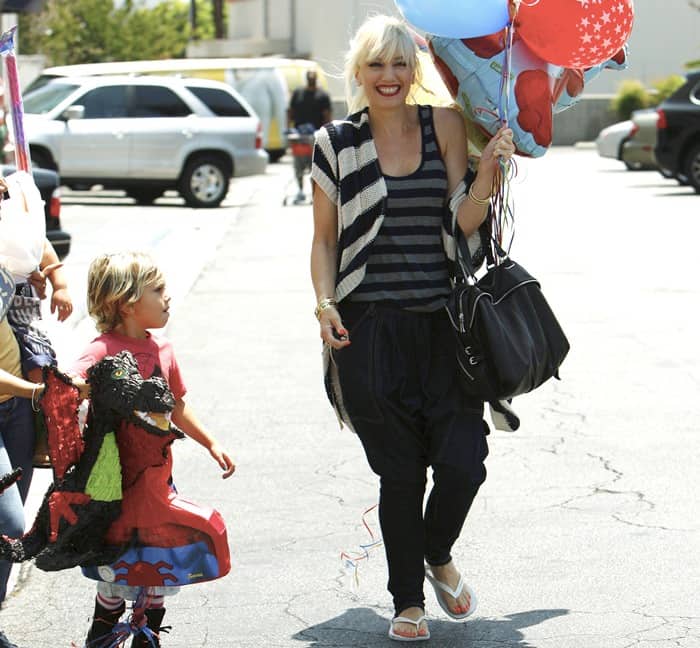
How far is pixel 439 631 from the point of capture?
4902mm

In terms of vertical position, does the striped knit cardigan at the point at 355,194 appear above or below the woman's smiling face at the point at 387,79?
below

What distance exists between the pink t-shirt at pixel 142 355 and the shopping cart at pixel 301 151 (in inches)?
707

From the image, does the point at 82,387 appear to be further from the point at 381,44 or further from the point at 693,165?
the point at 693,165

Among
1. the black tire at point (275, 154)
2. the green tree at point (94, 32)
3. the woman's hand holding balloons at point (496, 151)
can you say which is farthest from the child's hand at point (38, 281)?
the green tree at point (94, 32)

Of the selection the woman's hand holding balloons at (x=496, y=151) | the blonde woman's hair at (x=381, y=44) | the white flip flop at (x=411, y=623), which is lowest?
the white flip flop at (x=411, y=623)

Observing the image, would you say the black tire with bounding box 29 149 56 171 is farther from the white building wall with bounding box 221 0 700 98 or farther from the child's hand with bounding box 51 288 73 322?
the white building wall with bounding box 221 0 700 98

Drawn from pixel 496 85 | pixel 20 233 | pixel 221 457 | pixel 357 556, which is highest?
pixel 496 85

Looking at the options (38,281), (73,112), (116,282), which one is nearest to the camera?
(116,282)

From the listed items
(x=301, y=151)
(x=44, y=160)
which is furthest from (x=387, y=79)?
(x=44, y=160)

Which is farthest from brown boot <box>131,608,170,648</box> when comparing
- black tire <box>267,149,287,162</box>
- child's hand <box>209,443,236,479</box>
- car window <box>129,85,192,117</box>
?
black tire <box>267,149,287,162</box>

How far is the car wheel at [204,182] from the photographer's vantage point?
904 inches

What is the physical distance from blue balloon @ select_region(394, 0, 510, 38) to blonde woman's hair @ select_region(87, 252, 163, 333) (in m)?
1.14

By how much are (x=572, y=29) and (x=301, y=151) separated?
17740mm

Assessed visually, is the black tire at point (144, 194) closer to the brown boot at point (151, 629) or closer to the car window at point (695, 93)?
the car window at point (695, 93)
